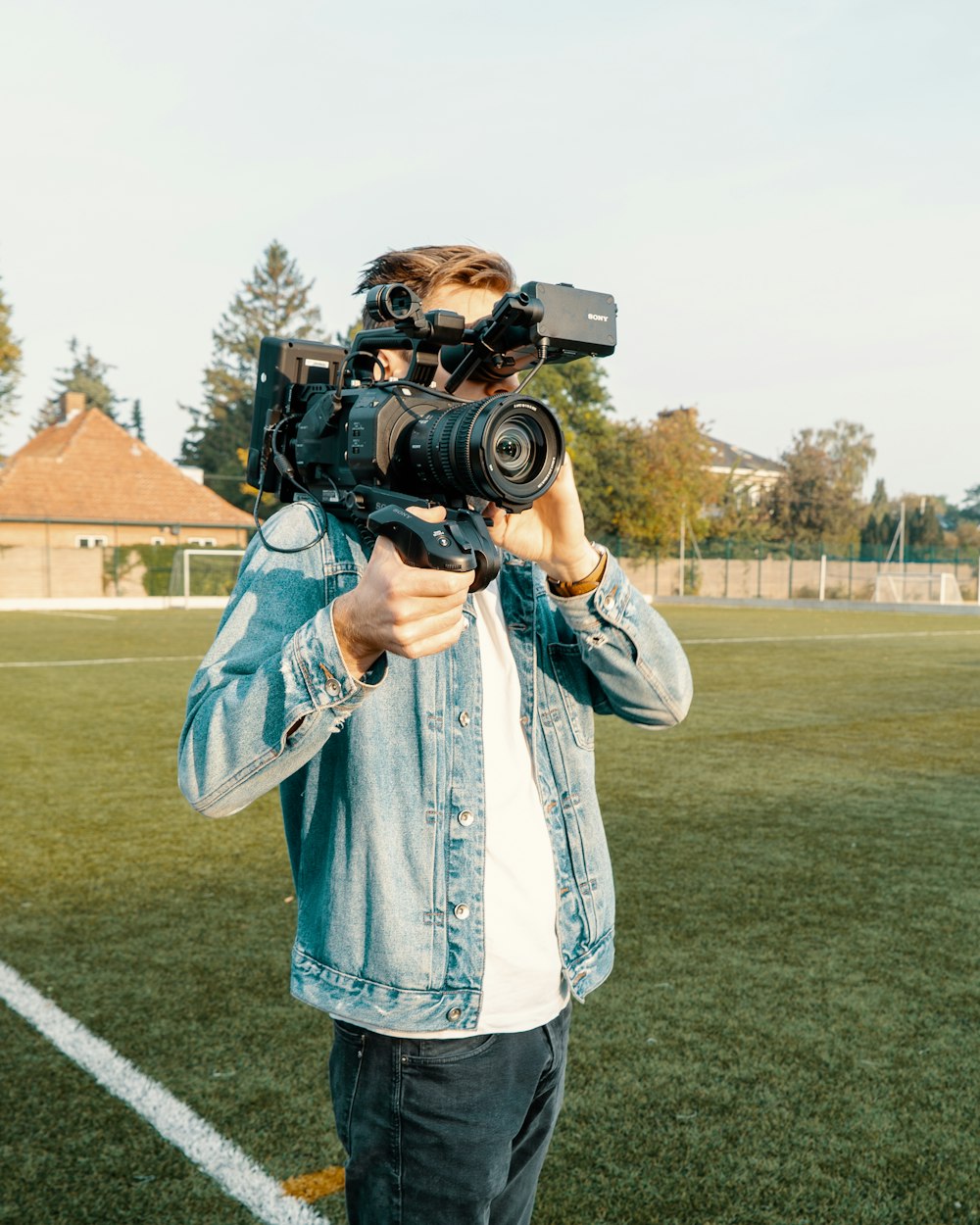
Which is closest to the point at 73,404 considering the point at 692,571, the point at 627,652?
the point at 692,571

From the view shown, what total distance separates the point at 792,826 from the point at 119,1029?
164 inches

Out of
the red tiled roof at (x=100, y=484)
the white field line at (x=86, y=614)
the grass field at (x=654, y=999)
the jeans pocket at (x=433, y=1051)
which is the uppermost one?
the red tiled roof at (x=100, y=484)

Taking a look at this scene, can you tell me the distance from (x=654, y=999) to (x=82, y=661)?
45.8 ft

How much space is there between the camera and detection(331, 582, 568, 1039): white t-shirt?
1593mm

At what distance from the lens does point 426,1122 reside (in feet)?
4.99

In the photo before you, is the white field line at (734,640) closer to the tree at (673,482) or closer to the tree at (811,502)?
the tree at (673,482)

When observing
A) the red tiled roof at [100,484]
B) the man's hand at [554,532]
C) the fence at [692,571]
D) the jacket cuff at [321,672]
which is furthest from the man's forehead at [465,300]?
the red tiled roof at [100,484]

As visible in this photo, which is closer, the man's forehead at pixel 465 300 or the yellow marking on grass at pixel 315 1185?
the man's forehead at pixel 465 300

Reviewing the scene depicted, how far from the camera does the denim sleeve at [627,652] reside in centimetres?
162

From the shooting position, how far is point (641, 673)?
5.58 feet

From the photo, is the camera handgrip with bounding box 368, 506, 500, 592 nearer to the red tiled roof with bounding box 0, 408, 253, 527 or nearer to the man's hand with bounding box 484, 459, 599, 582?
the man's hand with bounding box 484, 459, 599, 582

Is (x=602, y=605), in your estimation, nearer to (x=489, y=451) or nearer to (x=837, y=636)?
(x=489, y=451)

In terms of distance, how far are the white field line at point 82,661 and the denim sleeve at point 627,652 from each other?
15.1m

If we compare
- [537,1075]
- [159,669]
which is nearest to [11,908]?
[537,1075]
